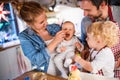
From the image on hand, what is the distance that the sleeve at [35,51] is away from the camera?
888 millimetres

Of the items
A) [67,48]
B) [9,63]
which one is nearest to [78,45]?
[67,48]

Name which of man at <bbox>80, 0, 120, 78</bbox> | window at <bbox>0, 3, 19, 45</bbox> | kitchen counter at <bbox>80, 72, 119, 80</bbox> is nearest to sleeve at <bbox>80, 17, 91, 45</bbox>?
man at <bbox>80, 0, 120, 78</bbox>

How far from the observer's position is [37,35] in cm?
90

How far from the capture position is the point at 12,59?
2.89ft

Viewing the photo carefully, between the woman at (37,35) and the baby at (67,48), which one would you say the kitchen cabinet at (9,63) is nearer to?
the woman at (37,35)

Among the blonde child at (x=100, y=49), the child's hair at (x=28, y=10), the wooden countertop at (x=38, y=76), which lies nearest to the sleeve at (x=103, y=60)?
the blonde child at (x=100, y=49)

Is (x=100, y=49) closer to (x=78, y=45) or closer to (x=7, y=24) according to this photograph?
(x=78, y=45)

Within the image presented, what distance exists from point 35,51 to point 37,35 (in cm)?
6

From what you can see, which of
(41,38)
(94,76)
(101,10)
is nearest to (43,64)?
(41,38)

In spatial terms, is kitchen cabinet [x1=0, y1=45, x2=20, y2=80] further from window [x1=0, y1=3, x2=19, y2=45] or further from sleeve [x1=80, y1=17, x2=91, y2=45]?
sleeve [x1=80, y1=17, x2=91, y2=45]

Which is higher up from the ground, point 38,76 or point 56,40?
point 56,40

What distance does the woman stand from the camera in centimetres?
87

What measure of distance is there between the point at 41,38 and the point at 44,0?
149 mm

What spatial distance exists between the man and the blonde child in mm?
23
